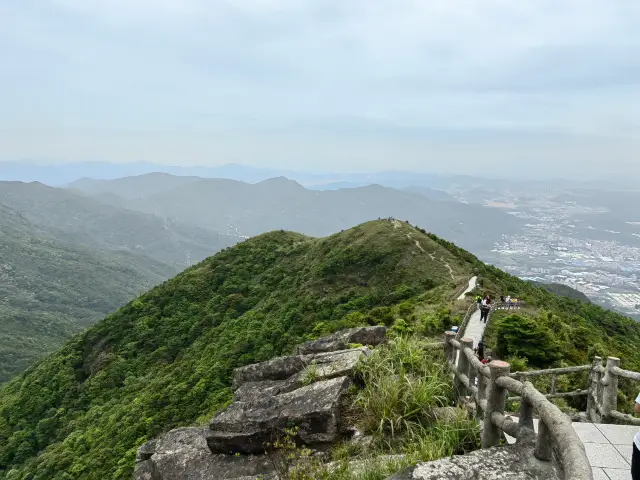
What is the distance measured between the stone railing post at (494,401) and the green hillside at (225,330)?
12405mm

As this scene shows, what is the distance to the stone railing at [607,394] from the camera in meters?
7.97

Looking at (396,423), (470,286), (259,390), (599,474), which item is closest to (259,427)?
(259,390)

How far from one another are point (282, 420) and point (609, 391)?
639 cm

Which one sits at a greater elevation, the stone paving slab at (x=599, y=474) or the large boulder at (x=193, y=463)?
the stone paving slab at (x=599, y=474)

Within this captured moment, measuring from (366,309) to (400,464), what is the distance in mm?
28858

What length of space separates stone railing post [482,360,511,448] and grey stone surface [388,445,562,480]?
1.80 feet

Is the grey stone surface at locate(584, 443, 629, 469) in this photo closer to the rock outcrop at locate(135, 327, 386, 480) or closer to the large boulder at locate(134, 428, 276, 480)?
the rock outcrop at locate(135, 327, 386, 480)

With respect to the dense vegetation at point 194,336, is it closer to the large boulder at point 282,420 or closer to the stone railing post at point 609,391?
the large boulder at point 282,420

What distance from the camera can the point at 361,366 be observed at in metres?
7.96

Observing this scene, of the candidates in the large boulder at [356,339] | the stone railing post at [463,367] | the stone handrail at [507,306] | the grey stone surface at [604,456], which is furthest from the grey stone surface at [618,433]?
the stone handrail at [507,306]

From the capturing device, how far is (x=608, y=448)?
21.2 feet

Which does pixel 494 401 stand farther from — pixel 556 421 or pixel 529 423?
pixel 556 421

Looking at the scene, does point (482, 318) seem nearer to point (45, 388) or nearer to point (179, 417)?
point (179, 417)

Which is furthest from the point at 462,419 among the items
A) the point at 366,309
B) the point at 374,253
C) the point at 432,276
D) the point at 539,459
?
the point at 374,253
